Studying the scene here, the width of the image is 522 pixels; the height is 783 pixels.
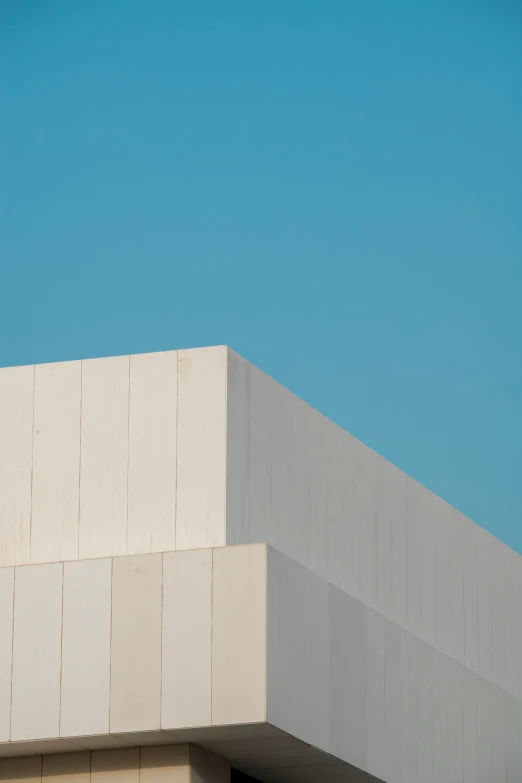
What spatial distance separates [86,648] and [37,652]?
585mm

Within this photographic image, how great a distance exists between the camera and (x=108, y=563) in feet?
55.4

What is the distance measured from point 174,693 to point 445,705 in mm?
6537

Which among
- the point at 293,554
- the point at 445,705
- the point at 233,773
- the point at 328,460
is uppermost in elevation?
the point at 328,460

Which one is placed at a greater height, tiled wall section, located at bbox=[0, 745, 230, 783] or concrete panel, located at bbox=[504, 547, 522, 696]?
concrete panel, located at bbox=[504, 547, 522, 696]

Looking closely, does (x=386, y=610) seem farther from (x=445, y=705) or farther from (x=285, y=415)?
(x=285, y=415)

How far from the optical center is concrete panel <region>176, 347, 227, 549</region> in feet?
57.2

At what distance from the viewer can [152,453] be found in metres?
17.8

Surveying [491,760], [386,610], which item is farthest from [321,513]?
[491,760]

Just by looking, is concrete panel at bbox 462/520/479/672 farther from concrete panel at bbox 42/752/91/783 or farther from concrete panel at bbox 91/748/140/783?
concrete panel at bbox 42/752/91/783

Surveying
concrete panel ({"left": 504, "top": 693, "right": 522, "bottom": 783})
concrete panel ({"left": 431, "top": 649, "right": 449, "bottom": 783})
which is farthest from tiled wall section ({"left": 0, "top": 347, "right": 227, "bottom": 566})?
concrete panel ({"left": 504, "top": 693, "right": 522, "bottom": 783})

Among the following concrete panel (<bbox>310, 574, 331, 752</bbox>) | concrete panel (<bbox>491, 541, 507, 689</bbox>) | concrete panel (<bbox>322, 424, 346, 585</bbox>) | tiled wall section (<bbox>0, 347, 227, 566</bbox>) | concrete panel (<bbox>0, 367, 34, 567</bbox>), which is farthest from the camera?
concrete panel (<bbox>491, 541, 507, 689</bbox>)

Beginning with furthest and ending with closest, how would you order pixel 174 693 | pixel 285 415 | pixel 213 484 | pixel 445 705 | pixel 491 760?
pixel 491 760 < pixel 445 705 < pixel 285 415 < pixel 213 484 < pixel 174 693

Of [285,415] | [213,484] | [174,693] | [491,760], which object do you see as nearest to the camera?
[174,693]

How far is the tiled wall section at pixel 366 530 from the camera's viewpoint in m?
18.3
